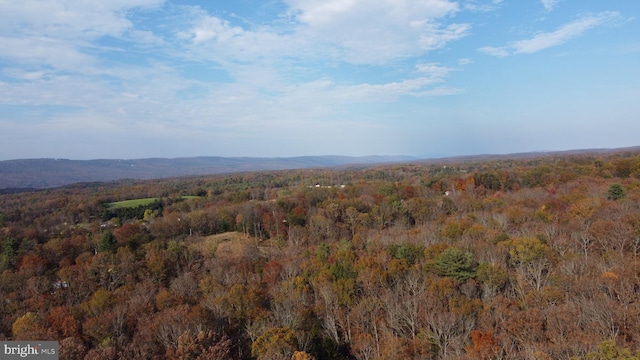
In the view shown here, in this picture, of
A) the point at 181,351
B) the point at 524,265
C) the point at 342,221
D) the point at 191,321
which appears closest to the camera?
the point at 181,351

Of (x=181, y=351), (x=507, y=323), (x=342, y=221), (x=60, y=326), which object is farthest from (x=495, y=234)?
(x=60, y=326)

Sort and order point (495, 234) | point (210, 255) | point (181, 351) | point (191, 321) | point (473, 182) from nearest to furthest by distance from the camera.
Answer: point (181, 351) → point (191, 321) → point (495, 234) → point (210, 255) → point (473, 182)

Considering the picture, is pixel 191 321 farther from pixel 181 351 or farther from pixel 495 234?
pixel 495 234

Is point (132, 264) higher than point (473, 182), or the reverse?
point (473, 182)

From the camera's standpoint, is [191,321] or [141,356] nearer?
[141,356]

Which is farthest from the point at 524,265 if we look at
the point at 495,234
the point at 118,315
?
the point at 118,315

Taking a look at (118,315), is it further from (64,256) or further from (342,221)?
(342,221)
